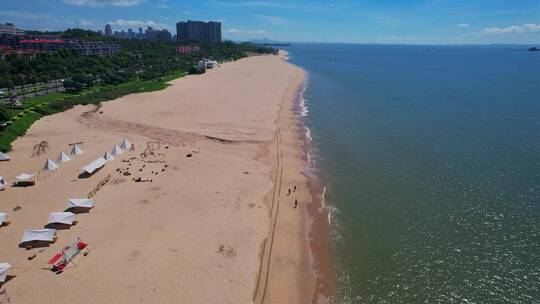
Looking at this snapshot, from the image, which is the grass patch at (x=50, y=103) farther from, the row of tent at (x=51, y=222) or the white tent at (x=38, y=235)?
the white tent at (x=38, y=235)

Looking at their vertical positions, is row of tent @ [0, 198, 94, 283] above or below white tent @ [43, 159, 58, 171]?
below

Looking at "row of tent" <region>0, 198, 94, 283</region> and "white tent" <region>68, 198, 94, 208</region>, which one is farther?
"white tent" <region>68, 198, 94, 208</region>

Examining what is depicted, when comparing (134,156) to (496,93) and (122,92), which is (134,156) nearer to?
(122,92)

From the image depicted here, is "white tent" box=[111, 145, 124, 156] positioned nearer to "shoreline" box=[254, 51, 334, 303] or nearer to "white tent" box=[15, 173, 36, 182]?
"white tent" box=[15, 173, 36, 182]

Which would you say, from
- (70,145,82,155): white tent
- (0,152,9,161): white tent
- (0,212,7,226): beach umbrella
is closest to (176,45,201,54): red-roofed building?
(70,145,82,155): white tent

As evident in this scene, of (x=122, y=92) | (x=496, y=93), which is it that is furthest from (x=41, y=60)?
(x=496, y=93)

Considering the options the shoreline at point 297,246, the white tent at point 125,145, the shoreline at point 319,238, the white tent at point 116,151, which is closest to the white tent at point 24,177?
the white tent at point 116,151
